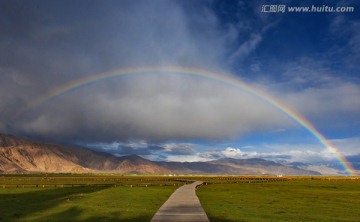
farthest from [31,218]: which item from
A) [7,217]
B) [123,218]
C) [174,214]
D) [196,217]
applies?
[196,217]

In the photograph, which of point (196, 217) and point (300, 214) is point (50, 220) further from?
point (300, 214)

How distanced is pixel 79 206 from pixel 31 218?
23.8ft

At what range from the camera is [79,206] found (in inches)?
1415

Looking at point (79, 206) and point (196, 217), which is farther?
point (79, 206)

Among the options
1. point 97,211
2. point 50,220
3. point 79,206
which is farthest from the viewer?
point 79,206

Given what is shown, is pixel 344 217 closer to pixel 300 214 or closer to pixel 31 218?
pixel 300 214

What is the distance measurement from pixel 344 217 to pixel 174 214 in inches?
584

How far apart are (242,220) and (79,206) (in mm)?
16981

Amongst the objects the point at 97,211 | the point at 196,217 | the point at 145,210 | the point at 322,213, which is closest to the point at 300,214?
the point at 322,213

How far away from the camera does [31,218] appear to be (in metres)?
29.0

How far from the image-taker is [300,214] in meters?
32.0

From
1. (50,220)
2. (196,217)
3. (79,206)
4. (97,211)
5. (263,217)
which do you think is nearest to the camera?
(196,217)

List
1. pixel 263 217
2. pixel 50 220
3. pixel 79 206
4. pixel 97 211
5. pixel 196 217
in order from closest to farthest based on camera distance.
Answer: pixel 196 217 → pixel 50 220 → pixel 263 217 → pixel 97 211 → pixel 79 206

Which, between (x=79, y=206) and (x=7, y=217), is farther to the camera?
(x=79, y=206)
